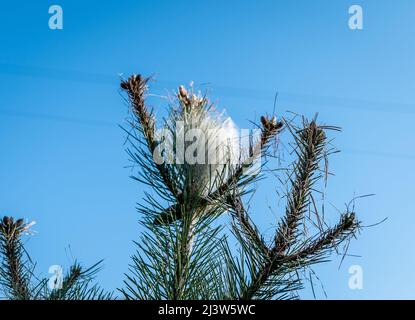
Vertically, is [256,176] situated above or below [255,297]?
above

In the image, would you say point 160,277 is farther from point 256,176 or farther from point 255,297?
point 256,176

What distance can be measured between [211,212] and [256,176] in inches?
7.4

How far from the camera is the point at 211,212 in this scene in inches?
64.5

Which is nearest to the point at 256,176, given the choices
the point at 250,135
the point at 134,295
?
the point at 250,135

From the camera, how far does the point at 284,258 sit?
1.45 m

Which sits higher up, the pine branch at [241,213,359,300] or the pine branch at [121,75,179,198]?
the pine branch at [121,75,179,198]

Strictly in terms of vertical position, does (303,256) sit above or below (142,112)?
below

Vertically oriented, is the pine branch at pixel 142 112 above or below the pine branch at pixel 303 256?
above
